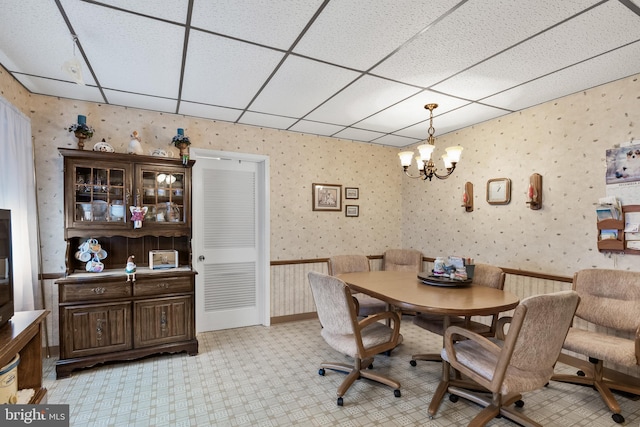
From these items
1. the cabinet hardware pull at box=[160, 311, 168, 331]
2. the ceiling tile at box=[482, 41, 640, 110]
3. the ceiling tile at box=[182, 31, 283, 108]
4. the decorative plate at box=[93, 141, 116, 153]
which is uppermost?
the ceiling tile at box=[182, 31, 283, 108]

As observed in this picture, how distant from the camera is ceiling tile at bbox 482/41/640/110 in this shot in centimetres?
227

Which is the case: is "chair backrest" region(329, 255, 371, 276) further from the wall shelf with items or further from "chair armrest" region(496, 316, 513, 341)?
the wall shelf with items

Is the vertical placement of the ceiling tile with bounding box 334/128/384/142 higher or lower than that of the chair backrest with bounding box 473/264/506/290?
higher

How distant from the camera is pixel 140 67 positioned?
241 cm

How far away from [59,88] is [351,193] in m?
3.53

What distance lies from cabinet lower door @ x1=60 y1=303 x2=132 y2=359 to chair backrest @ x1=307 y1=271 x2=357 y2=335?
6.16 ft

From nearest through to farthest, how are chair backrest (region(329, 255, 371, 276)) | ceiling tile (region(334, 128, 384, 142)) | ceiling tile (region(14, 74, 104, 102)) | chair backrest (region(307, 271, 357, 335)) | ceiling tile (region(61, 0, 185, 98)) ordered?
ceiling tile (region(61, 0, 185, 98)), chair backrest (region(307, 271, 357, 335)), ceiling tile (region(14, 74, 104, 102)), chair backrest (region(329, 255, 371, 276)), ceiling tile (region(334, 128, 384, 142))

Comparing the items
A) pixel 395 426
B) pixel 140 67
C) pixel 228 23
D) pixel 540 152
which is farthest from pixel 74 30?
pixel 540 152

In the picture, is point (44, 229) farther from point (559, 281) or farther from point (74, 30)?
point (559, 281)

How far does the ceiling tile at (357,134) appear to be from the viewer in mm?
4152

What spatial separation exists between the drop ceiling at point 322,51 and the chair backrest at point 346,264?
1.74m

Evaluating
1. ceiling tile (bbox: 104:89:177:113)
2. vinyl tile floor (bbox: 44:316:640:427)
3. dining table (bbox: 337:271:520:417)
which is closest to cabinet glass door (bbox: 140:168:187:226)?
ceiling tile (bbox: 104:89:177:113)

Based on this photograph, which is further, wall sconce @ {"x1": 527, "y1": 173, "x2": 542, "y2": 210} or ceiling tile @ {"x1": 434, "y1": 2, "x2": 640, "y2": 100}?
wall sconce @ {"x1": 527, "y1": 173, "x2": 542, "y2": 210}

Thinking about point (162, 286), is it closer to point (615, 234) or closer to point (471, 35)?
point (471, 35)
